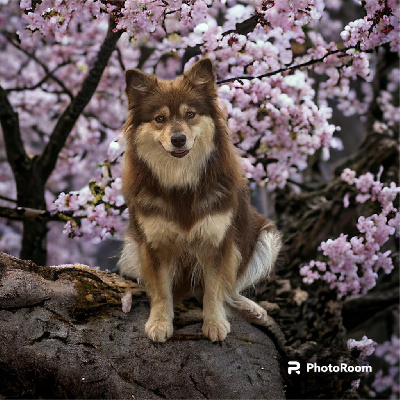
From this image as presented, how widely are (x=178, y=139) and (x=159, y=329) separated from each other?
1.33 m

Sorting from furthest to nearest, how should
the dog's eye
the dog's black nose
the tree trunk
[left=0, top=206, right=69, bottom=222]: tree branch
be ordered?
the tree trunk, [left=0, top=206, right=69, bottom=222]: tree branch, the dog's eye, the dog's black nose

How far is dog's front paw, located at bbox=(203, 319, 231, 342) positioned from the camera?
383cm

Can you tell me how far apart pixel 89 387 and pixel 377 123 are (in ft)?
16.9

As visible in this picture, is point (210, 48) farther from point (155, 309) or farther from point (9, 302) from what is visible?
point (9, 302)

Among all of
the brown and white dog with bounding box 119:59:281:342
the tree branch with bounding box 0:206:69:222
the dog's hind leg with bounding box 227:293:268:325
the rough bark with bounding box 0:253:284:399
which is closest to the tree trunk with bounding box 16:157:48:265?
the tree branch with bounding box 0:206:69:222

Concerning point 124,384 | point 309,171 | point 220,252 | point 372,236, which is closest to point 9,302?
point 124,384

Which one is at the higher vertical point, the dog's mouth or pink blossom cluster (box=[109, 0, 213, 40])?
pink blossom cluster (box=[109, 0, 213, 40])

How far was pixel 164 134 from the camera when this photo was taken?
3.48 meters

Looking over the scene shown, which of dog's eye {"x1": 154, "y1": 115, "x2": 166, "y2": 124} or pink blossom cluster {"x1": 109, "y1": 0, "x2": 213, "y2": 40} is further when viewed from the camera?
pink blossom cluster {"x1": 109, "y1": 0, "x2": 213, "y2": 40}

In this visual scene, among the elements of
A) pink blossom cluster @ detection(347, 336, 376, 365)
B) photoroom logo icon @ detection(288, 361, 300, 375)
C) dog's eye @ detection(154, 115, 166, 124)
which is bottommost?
pink blossom cluster @ detection(347, 336, 376, 365)

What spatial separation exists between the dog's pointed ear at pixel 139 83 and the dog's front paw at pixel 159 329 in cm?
155

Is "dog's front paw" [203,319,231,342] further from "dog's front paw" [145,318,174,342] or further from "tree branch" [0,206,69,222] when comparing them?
"tree branch" [0,206,69,222]

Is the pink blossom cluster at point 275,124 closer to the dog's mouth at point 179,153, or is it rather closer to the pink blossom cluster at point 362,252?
the pink blossom cluster at point 362,252

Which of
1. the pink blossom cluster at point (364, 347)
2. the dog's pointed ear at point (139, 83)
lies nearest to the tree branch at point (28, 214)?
the dog's pointed ear at point (139, 83)
